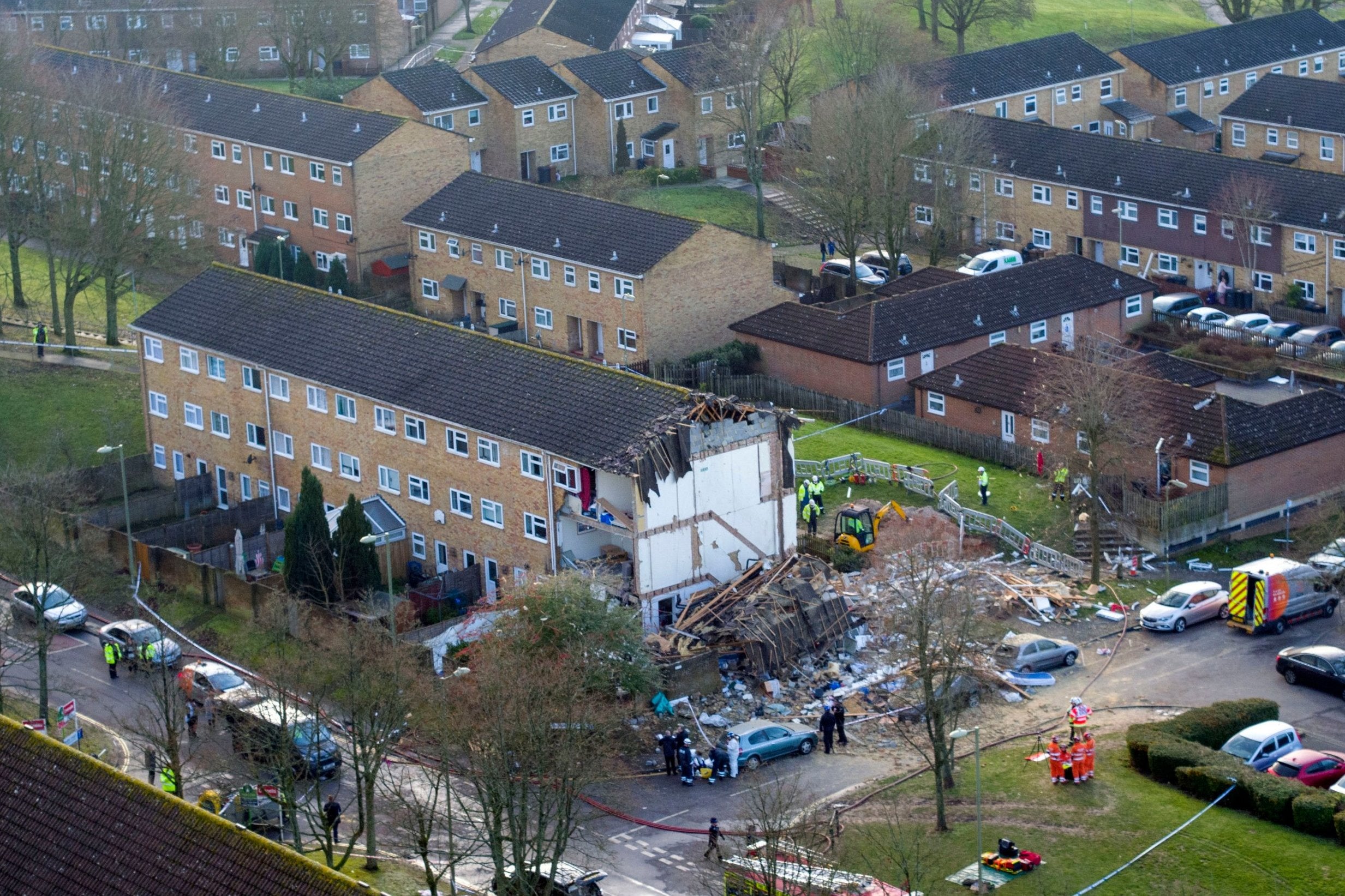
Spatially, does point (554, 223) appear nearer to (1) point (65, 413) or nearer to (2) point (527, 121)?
(2) point (527, 121)

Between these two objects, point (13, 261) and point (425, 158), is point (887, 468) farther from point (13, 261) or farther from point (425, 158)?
point (13, 261)

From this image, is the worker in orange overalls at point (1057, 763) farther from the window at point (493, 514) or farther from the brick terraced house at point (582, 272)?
the brick terraced house at point (582, 272)

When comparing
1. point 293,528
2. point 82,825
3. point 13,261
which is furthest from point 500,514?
point 13,261

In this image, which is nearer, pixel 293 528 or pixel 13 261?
pixel 293 528

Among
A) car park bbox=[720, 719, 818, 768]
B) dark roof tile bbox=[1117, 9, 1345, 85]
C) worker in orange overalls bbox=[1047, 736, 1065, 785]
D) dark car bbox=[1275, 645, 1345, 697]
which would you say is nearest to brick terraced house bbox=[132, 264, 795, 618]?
car park bbox=[720, 719, 818, 768]

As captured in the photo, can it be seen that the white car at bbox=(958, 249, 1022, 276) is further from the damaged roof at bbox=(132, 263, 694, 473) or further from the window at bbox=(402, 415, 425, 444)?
the window at bbox=(402, 415, 425, 444)

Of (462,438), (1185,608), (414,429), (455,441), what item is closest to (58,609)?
(414,429)
